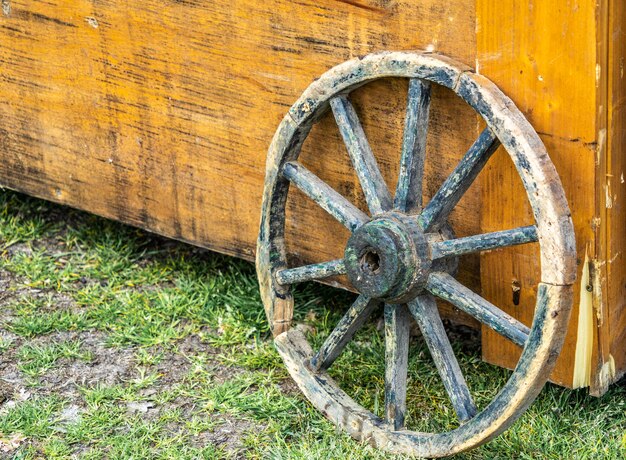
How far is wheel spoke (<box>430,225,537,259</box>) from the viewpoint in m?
2.86

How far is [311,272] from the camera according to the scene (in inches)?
133

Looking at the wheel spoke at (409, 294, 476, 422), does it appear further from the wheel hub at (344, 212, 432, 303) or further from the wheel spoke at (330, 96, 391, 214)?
the wheel spoke at (330, 96, 391, 214)

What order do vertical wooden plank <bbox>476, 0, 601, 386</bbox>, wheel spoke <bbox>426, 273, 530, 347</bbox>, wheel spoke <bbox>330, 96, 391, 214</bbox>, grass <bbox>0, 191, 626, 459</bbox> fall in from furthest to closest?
grass <bbox>0, 191, 626, 459</bbox>
wheel spoke <bbox>330, 96, 391, 214</bbox>
wheel spoke <bbox>426, 273, 530, 347</bbox>
vertical wooden plank <bbox>476, 0, 601, 386</bbox>

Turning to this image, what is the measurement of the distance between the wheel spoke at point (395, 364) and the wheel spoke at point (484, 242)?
0.75 feet

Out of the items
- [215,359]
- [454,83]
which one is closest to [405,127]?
[454,83]

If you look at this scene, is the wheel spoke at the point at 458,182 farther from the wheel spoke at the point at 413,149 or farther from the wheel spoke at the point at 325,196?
the wheel spoke at the point at 325,196

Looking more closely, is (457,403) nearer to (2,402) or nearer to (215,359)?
(215,359)

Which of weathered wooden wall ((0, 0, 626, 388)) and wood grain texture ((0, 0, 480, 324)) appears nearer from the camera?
weathered wooden wall ((0, 0, 626, 388))

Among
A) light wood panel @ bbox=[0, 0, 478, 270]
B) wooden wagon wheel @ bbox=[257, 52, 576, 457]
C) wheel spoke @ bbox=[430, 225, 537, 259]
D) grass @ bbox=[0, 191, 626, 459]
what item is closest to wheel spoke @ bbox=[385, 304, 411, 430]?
wooden wagon wheel @ bbox=[257, 52, 576, 457]

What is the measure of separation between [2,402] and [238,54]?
1286 mm

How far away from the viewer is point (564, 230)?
278 cm

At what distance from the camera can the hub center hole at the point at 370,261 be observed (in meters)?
3.12

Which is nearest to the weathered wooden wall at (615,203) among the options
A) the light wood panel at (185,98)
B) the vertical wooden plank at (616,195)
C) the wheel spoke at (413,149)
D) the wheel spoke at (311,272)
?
the vertical wooden plank at (616,195)

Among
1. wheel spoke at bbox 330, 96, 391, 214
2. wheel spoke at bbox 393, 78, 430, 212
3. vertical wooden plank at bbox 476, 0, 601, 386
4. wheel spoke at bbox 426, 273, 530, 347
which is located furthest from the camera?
wheel spoke at bbox 330, 96, 391, 214
